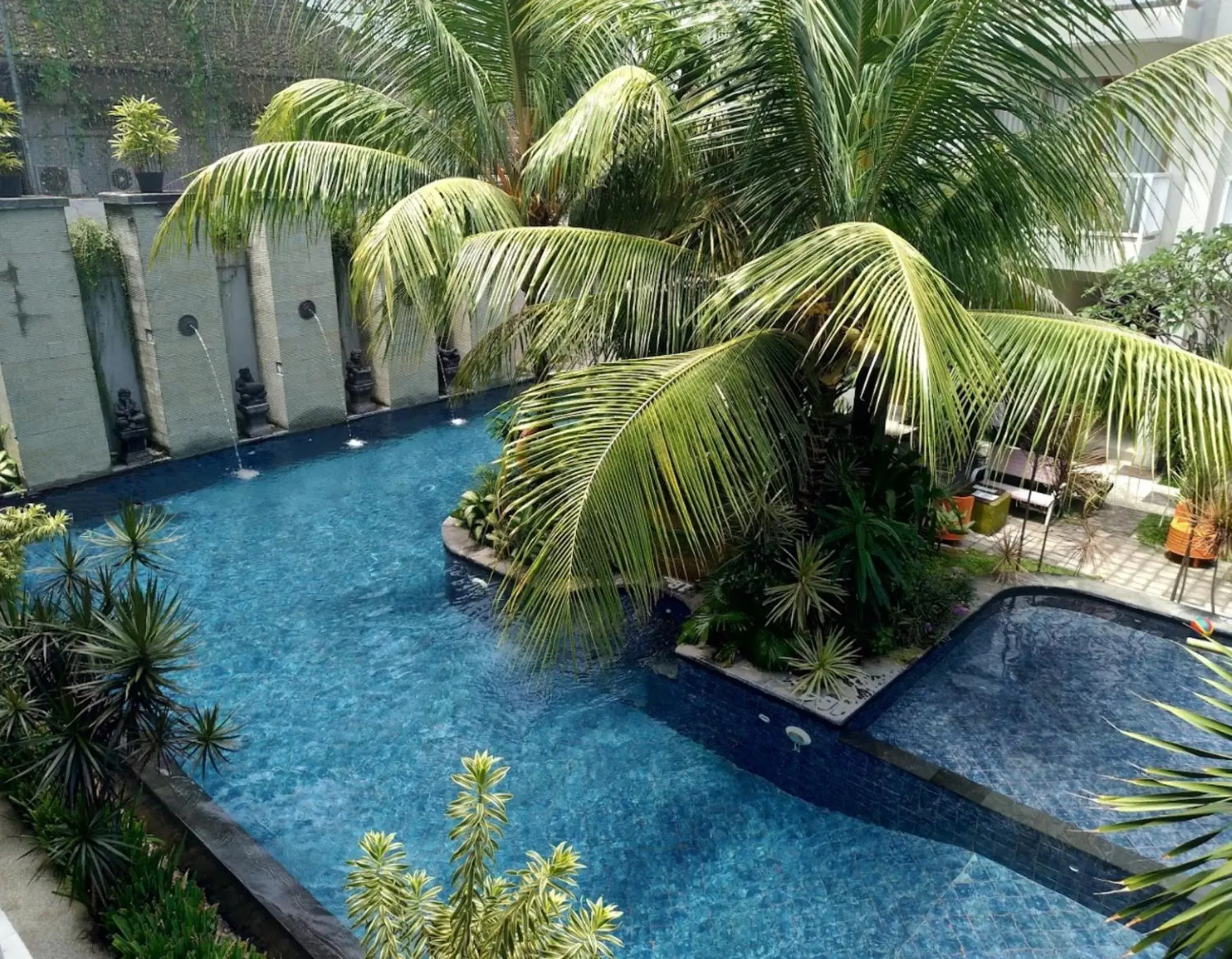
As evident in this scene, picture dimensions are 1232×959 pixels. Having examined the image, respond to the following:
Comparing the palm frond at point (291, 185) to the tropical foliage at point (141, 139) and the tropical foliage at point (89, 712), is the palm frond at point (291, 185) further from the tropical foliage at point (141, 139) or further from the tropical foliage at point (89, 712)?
the tropical foliage at point (141, 139)

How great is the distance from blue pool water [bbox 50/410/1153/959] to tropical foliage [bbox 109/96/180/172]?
615 centimetres

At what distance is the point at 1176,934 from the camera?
4.86 m

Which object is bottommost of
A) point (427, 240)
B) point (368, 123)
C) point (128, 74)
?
point (427, 240)

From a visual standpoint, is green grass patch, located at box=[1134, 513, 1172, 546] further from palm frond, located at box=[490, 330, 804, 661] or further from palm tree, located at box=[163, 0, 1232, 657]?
palm frond, located at box=[490, 330, 804, 661]

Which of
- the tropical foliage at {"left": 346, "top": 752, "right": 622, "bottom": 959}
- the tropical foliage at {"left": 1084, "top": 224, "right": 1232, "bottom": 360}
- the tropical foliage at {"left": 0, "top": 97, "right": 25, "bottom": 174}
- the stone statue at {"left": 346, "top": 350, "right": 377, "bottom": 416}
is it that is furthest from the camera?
the stone statue at {"left": 346, "top": 350, "right": 377, "bottom": 416}

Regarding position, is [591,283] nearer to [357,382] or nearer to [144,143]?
[144,143]

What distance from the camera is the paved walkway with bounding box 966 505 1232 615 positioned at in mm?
9148

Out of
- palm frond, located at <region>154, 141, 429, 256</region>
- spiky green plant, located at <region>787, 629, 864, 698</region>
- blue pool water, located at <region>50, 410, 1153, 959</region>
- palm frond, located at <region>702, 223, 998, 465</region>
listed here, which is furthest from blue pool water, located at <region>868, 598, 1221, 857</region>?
palm frond, located at <region>154, 141, 429, 256</region>

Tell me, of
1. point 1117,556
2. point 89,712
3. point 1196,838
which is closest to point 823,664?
point 1196,838

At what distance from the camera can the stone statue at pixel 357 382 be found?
1588 cm

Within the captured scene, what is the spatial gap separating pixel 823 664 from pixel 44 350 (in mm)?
10673

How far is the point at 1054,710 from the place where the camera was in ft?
24.2

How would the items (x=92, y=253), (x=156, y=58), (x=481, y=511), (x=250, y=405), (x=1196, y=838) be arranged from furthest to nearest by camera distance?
1. (x=156, y=58)
2. (x=250, y=405)
3. (x=92, y=253)
4. (x=481, y=511)
5. (x=1196, y=838)

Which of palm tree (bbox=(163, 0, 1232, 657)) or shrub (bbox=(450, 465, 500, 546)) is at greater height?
palm tree (bbox=(163, 0, 1232, 657))
